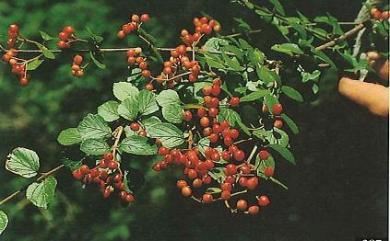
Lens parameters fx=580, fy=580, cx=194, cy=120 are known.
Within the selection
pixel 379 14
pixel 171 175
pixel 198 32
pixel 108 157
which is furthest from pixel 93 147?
pixel 171 175

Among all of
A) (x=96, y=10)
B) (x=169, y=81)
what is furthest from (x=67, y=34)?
(x=96, y=10)

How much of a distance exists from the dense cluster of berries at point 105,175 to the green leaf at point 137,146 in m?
0.03

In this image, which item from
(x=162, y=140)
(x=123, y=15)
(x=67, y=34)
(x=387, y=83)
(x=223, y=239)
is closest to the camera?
(x=162, y=140)

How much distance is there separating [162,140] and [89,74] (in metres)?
1.01

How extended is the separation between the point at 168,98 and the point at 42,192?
0.84 ft

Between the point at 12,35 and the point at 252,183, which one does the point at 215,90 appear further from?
the point at 12,35

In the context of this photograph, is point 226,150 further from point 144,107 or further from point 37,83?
point 37,83

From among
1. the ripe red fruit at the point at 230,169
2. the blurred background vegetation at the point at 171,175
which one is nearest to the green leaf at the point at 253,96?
the ripe red fruit at the point at 230,169

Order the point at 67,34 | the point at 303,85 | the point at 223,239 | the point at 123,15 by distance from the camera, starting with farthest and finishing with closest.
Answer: the point at 123,15 → the point at 223,239 → the point at 303,85 → the point at 67,34

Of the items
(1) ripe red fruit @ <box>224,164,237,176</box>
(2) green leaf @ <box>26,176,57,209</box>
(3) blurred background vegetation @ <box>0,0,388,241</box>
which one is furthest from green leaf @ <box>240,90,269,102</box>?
(3) blurred background vegetation @ <box>0,0,388,241</box>

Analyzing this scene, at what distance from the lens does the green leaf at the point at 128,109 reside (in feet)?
3.10

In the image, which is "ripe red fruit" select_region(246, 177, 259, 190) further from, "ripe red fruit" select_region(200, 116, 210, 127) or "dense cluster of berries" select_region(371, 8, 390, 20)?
"dense cluster of berries" select_region(371, 8, 390, 20)

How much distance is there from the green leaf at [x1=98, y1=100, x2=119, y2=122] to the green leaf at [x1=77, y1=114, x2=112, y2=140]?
0.8 inches

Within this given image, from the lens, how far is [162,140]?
3.03 feet
